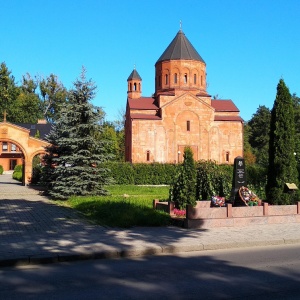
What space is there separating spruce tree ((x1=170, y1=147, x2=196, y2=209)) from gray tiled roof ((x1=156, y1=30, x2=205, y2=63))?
4385 centimetres

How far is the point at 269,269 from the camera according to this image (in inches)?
293

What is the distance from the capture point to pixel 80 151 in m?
21.5

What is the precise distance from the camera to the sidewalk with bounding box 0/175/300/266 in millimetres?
Answer: 8445

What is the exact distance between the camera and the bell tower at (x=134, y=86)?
6277 centimetres

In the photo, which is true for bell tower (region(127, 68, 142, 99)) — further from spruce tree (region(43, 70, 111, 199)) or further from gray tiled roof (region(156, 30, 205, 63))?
spruce tree (region(43, 70, 111, 199))

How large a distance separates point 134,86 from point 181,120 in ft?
43.4

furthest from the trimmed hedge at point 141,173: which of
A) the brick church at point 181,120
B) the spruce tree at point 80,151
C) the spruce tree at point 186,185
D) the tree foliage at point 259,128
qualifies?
the tree foliage at point 259,128

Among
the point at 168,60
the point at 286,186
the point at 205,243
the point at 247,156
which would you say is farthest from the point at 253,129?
the point at 205,243

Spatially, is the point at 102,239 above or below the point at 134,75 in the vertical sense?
below

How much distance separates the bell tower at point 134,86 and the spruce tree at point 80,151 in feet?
133

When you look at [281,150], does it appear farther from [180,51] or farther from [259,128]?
[259,128]

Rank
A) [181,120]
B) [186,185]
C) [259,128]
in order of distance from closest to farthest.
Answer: [186,185] → [181,120] → [259,128]

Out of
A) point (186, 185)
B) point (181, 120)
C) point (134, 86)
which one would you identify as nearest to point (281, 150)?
point (186, 185)

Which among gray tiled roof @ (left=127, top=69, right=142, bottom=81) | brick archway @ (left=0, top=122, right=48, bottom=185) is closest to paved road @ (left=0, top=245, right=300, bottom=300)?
brick archway @ (left=0, top=122, right=48, bottom=185)
